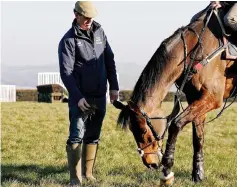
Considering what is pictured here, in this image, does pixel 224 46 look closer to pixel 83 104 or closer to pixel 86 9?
pixel 86 9

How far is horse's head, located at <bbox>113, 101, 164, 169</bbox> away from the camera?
573 centimetres

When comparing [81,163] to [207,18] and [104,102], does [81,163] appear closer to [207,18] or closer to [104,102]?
[104,102]

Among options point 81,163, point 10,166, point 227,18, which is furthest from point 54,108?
point 227,18

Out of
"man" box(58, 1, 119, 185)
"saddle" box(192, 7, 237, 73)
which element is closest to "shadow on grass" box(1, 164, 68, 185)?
"man" box(58, 1, 119, 185)

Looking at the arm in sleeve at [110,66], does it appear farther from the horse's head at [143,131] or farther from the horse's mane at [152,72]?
the horse's head at [143,131]

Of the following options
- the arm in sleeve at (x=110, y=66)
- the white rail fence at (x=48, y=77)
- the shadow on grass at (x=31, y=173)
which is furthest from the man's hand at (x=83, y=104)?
the white rail fence at (x=48, y=77)

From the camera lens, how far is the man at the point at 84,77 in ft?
19.4

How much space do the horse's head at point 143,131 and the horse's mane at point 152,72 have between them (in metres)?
0.17

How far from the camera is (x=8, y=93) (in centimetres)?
2566

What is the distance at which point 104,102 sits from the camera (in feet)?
21.1

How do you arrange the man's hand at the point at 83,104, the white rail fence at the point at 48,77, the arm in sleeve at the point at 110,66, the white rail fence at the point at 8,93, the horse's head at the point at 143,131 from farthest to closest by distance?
the white rail fence at the point at 48,77, the white rail fence at the point at 8,93, the arm in sleeve at the point at 110,66, the man's hand at the point at 83,104, the horse's head at the point at 143,131

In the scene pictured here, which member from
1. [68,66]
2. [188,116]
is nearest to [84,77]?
[68,66]

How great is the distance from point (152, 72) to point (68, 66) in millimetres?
1007

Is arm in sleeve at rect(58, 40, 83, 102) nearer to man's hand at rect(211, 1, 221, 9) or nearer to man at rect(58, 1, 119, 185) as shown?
man at rect(58, 1, 119, 185)
